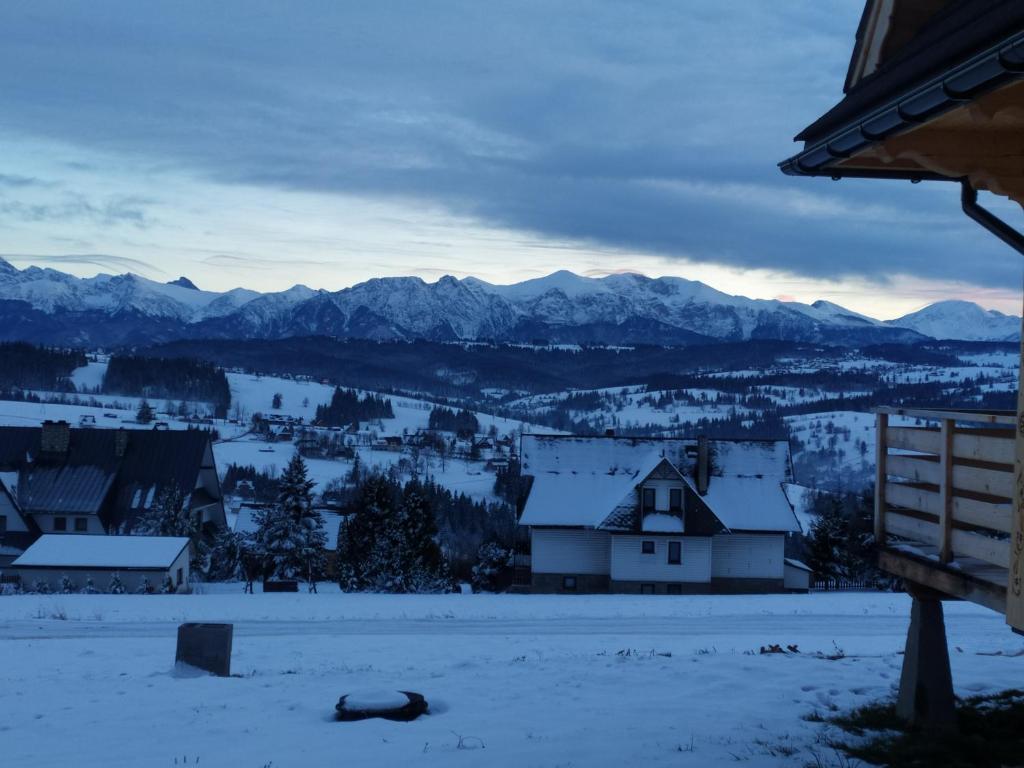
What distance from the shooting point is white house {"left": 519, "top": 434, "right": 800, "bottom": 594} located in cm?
3956

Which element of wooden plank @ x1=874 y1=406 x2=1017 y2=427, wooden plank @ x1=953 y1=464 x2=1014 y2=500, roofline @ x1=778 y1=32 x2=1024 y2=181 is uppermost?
roofline @ x1=778 y1=32 x2=1024 y2=181

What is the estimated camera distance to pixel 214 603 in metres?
24.6

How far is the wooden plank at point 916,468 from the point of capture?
285 inches

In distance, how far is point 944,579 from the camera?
7043 mm

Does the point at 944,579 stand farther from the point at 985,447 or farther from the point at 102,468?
the point at 102,468

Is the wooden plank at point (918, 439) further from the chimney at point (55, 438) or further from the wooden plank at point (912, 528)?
the chimney at point (55, 438)

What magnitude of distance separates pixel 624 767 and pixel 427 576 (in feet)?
103

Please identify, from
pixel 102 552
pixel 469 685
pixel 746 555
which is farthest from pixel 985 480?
pixel 102 552

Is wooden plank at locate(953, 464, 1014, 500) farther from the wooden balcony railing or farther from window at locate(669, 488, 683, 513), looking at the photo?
window at locate(669, 488, 683, 513)

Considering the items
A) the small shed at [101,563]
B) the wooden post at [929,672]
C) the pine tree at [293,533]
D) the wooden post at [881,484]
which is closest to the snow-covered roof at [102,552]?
the small shed at [101,563]

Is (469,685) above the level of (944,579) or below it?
below

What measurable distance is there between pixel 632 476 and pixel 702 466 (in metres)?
3.13

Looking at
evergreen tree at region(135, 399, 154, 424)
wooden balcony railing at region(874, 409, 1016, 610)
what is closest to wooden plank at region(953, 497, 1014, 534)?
wooden balcony railing at region(874, 409, 1016, 610)

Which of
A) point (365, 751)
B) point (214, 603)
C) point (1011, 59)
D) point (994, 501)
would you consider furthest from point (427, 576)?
point (1011, 59)
